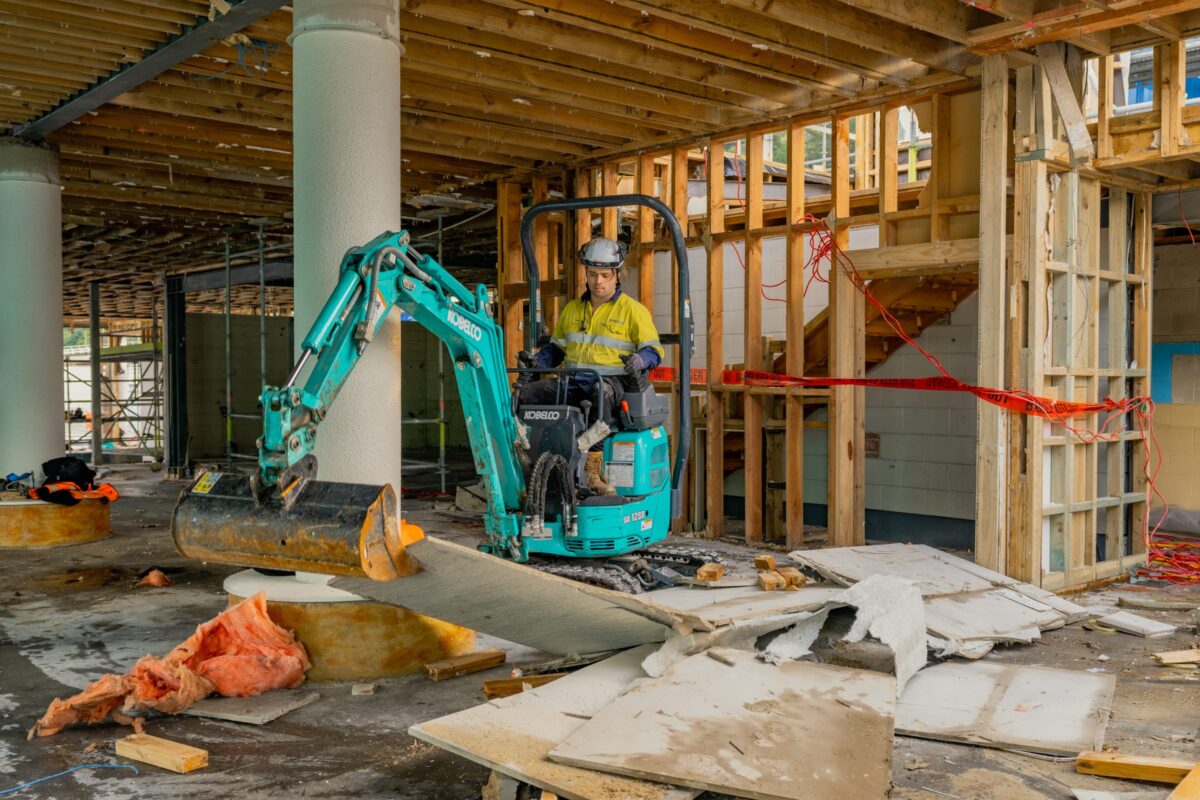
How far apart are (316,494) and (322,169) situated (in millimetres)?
2159

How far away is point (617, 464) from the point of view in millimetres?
6945

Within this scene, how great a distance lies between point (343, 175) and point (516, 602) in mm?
2636

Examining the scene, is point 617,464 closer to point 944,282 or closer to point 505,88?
point 505,88

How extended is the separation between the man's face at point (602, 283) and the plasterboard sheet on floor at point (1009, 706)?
3217 millimetres

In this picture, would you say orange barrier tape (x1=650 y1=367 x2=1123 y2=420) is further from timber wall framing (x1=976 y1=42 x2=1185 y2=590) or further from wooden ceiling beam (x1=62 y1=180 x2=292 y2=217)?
wooden ceiling beam (x1=62 y1=180 x2=292 y2=217)

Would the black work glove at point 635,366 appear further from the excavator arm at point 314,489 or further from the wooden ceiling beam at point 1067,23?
the wooden ceiling beam at point 1067,23

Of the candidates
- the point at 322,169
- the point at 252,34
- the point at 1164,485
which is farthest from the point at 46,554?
the point at 1164,485

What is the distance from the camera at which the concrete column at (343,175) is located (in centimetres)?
591

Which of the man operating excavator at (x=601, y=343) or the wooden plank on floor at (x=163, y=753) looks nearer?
the wooden plank on floor at (x=163, y=753)

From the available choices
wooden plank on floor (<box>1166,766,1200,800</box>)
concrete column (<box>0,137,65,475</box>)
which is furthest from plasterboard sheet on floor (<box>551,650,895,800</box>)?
concrete column (<box>0,137,65,475</box>)

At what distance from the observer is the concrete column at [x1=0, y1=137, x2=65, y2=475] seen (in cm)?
1063

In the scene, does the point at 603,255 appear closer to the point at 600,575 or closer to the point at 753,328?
the point at 600,575

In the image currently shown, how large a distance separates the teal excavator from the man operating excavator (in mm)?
98

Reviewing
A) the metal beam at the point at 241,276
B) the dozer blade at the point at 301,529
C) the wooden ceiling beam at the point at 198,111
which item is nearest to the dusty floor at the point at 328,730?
the dozer blade at the point at 301,529
